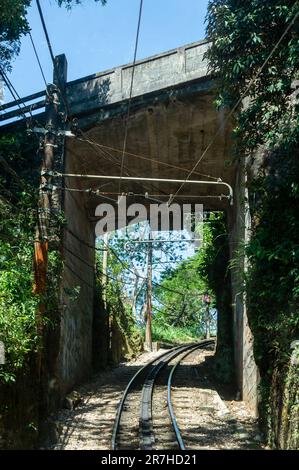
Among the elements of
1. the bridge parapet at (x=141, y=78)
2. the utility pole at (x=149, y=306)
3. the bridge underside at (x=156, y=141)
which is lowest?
the utility pole at (x=149, y=306)

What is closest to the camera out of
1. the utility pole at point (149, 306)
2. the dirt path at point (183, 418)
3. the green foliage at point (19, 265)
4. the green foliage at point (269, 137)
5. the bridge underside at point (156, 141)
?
the green foliage at point (19, 265)

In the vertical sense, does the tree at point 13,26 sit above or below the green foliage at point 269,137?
above

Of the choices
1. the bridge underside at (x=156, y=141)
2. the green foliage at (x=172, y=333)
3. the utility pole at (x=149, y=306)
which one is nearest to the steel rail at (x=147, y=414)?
the bridge underside at (x=156, y=141)

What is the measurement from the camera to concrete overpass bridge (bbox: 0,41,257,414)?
13.1 metres

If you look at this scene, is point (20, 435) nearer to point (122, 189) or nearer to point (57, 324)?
point (57, 324)

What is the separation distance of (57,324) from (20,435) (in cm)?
340

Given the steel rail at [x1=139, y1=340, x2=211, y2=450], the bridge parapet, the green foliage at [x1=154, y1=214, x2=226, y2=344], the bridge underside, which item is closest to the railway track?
the steel rail at [x1=139, y1=340, x2=211, y2=450]

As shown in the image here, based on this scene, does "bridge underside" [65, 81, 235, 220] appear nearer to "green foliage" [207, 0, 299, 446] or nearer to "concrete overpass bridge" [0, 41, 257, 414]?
"concrete overpass bridge" [0, 41, 257, 414]

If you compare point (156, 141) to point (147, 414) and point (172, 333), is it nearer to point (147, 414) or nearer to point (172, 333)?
point (147, 414)

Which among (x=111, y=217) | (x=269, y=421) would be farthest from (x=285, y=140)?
(x=111, y=217)

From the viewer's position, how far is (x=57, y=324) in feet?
36.4

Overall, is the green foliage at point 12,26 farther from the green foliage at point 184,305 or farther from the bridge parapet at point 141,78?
the green foliage at point 184,305

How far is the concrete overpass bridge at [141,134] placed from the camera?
13062mm

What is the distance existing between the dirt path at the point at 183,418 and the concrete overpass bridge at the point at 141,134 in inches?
31.3
